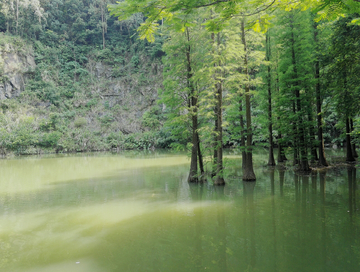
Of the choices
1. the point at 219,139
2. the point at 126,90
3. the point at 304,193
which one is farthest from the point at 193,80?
the point at 126,90

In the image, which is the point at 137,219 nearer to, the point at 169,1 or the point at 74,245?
the point at 74,245

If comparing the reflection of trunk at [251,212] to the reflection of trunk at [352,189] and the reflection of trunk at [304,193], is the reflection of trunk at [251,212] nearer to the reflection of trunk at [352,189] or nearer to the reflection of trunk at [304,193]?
the reflection of trunk at [304,193]

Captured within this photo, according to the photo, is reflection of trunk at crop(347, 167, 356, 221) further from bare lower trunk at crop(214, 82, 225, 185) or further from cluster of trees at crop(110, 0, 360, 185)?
bare lower trunk at crop(214, 82, 225, 185)

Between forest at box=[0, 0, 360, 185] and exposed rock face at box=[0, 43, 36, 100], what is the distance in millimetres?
761

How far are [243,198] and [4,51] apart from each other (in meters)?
47.4

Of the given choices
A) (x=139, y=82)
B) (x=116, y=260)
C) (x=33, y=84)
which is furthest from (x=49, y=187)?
(x=139, y=82)

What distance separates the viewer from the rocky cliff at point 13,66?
129 feet

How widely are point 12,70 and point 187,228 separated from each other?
47.0 m

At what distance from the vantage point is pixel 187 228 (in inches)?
249

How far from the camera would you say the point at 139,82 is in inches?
2082

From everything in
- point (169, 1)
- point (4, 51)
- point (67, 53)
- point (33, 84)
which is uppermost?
point (67, 53)

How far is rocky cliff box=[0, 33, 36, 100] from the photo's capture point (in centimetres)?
3938

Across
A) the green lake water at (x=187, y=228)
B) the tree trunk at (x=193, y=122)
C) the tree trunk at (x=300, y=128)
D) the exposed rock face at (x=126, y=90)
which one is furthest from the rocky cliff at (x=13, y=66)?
the tree trunk at (x=300, y=128)

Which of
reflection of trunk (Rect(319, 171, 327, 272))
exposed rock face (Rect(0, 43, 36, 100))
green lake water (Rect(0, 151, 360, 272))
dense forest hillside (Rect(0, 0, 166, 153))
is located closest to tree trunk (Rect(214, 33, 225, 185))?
green lake water (Rect(0, 151, 360, 272))
